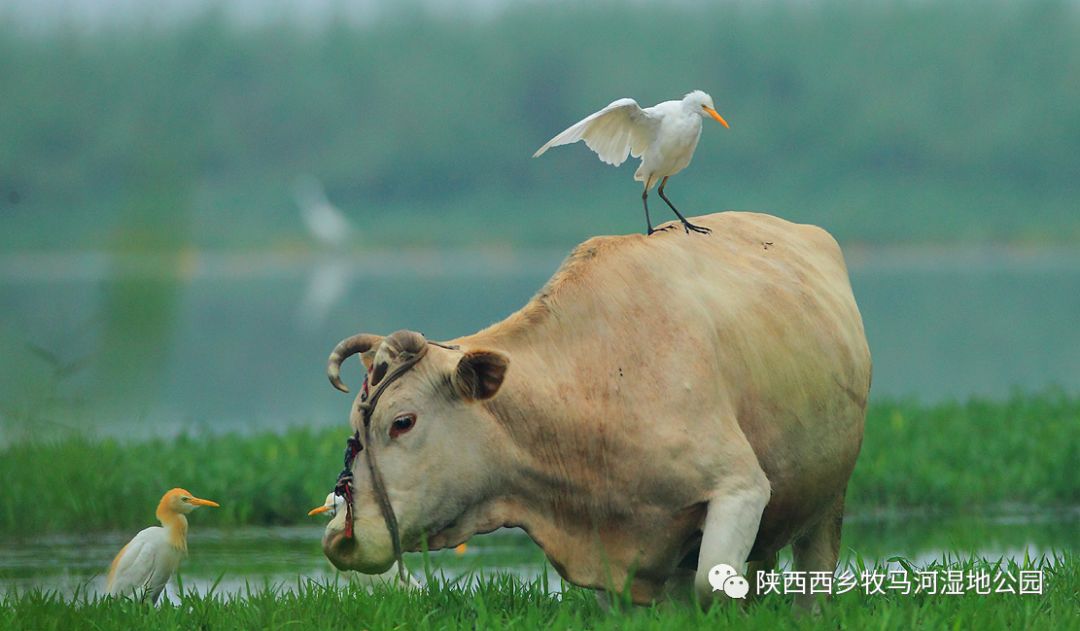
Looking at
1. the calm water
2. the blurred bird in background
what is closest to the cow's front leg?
the calm water

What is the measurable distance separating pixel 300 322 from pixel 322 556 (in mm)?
25615

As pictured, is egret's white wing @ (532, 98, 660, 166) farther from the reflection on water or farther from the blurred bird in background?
the blurred bird in background

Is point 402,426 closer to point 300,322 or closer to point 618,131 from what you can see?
point 618,131

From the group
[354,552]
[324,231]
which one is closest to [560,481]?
[354,552]

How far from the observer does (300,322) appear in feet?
115

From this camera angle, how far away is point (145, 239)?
9516mm

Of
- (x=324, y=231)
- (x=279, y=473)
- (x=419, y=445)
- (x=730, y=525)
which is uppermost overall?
(x=324, y=231)

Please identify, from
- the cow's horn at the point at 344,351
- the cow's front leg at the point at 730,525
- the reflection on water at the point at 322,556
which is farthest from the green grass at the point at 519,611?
the reflection on water at the point at 322,556

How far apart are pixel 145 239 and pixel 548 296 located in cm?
440

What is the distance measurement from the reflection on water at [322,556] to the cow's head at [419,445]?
113 inches

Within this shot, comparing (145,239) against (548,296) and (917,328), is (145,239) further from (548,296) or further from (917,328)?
(917,328)

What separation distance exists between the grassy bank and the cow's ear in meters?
5.79

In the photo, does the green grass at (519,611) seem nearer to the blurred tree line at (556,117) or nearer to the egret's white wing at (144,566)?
the egret's white wing at (144,566)

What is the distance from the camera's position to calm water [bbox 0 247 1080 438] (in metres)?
11.2
